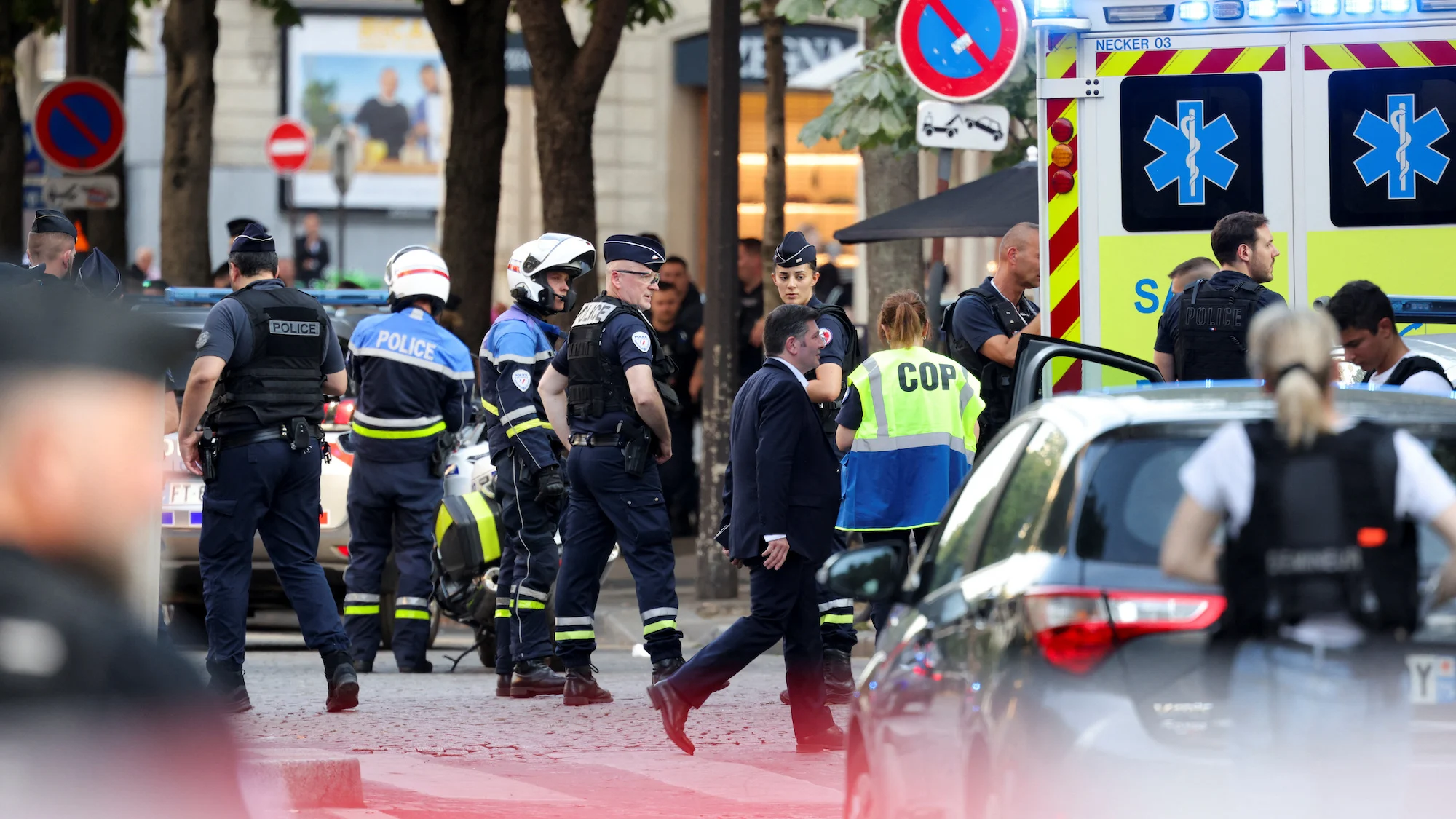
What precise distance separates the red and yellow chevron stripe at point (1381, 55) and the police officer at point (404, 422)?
3970mm

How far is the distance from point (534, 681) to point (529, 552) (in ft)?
1.77

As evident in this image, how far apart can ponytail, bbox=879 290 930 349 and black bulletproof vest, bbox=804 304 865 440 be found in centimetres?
26

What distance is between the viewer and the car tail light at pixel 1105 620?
4.18 m

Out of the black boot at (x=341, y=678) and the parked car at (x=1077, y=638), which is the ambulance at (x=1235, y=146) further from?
the parked car at (x=1077, y=638)

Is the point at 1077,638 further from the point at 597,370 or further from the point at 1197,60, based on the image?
the point at 597,370

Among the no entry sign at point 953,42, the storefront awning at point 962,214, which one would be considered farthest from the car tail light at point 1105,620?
the storefront awning at point 962,214

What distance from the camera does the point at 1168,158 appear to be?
29.6 feet

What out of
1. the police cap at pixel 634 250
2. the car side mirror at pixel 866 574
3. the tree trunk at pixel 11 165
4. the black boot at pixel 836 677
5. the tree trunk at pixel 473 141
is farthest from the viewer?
the tree trunk at pixel 11 165

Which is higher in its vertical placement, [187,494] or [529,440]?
[529,440]

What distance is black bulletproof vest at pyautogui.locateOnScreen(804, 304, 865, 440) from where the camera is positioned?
9789 millimetres

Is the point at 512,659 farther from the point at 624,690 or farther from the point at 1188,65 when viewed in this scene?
the point at 1188,65

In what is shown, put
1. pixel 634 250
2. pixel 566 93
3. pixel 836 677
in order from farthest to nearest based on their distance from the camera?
pixel 566 93
pixel 836 677
pixel 634 250

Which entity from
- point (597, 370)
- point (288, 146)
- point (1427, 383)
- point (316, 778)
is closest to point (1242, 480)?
point (1427, 383)

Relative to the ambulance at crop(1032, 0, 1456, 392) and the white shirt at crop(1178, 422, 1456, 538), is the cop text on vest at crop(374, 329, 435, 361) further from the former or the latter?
the white shirt at crop(1178, 422, 1456, 538)
